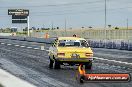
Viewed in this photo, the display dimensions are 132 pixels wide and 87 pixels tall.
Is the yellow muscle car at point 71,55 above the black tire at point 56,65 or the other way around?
above

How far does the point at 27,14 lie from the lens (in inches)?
4774

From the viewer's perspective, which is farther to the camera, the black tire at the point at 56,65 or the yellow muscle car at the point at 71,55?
the black tire at the point at 56,65

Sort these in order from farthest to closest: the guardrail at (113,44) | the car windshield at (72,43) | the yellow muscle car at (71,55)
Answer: the guardrail at (113,44) → the car windshield at (72,43) → the yellow muscle car at (71,55)

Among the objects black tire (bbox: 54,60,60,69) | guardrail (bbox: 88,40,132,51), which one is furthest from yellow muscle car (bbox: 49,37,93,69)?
guardrail (bbox: 88,40,132,51)

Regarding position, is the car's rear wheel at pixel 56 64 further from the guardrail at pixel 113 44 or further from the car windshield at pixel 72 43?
the guardrail at pixel 113 44

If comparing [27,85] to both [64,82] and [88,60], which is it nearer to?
[64,82]

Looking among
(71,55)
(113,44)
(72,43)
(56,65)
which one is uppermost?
(72,43)

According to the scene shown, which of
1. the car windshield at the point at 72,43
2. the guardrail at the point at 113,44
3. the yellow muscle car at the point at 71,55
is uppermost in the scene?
the car windshield at the point at 72,43

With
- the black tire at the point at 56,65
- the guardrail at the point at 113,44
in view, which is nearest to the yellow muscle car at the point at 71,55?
the black tire at the point at 56,65

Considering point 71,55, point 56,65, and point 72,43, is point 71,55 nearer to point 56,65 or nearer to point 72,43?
point 56,65

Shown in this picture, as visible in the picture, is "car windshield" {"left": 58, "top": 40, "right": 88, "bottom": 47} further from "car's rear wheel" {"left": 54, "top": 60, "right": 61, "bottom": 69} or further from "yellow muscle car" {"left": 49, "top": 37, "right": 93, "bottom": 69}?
"car's rear wheel" {"left": 54, "top": 60, "right": 61, "bottom": 69}

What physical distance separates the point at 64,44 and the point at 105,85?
743 centimetres

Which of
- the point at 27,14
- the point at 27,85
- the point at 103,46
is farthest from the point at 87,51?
the point at 27,14

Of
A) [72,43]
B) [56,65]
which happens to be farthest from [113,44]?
[56,65]
